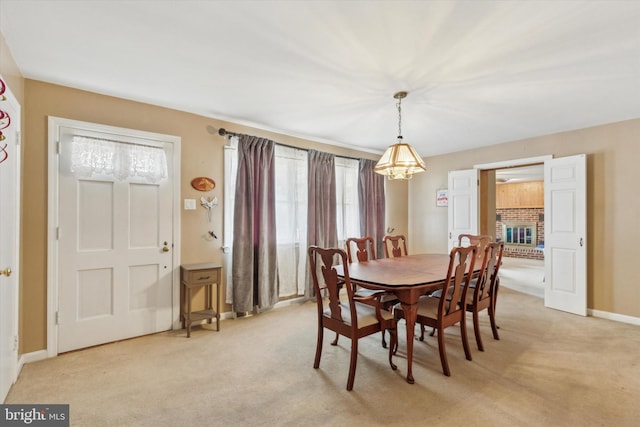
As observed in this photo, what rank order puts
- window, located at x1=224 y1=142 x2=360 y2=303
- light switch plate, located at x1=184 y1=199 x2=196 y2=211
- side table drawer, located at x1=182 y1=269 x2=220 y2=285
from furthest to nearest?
window, located at x1=224 y1=142 x2=360 y2=303 < light switch plate, located at x1=184 y1=199 x2=196 y2=211 < side table drawer, located at x1=182 y1=269 x2=220 y2=285

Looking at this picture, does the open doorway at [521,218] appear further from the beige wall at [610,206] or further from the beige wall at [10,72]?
the beige wall at [10,72]

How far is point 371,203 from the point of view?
195 inches

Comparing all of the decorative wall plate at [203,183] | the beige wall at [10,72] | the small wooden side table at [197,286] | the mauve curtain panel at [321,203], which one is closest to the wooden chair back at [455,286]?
the mauve curtain panel at [321,203]

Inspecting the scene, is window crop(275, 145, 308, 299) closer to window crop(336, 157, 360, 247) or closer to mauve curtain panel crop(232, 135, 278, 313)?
mauve curtain panel crop(232, 135, 278, 313)

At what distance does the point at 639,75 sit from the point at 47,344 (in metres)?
5.48

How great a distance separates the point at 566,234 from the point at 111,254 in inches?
210

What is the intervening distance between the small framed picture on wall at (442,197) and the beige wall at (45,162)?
12.2ft

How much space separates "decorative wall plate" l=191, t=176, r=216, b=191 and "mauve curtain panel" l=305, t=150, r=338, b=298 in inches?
54.2

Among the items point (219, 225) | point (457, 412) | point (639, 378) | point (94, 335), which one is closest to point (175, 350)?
point (94, 335)

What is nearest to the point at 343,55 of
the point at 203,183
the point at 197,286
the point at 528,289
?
the point at 203,183

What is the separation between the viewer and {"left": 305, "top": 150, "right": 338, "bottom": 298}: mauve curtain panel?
4.19 m

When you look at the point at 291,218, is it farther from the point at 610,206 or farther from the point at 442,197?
the point at 610,206

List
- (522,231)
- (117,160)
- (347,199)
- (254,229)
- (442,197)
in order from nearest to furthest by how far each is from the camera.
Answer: (117,160) < (254,229) < (347,199) < (442,197) < (522,231)

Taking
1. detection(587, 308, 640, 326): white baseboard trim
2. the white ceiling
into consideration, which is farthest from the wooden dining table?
detection(587, 308, 640, 326): white baseboard trim
